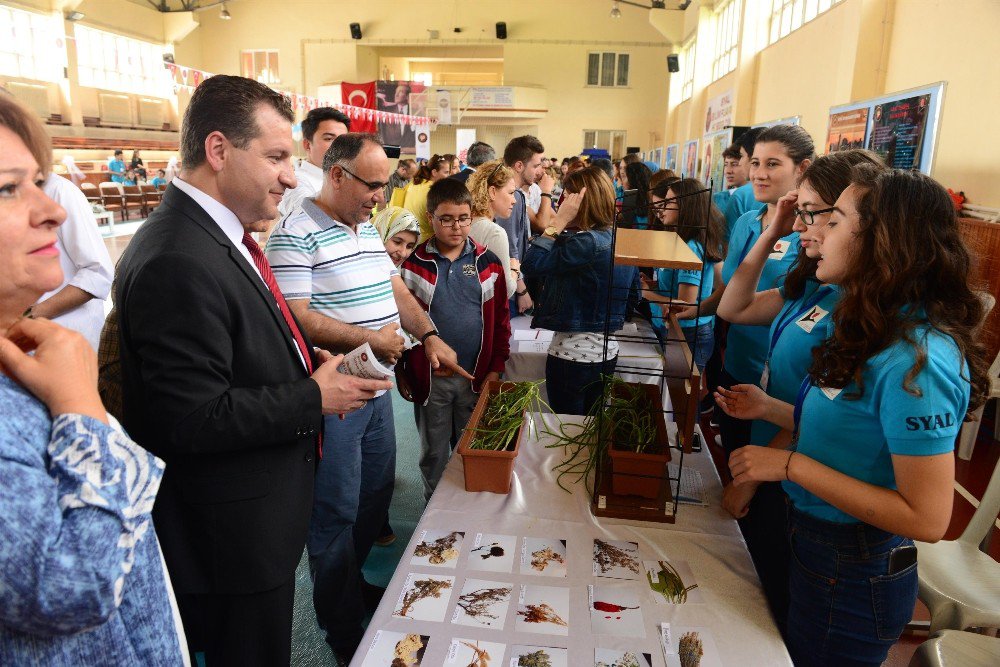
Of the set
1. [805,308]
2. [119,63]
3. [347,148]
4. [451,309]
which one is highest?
[119,63]

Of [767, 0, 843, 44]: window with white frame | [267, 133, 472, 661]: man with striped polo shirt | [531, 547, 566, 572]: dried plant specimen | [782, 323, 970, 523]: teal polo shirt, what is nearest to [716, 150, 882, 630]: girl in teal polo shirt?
[782, 323, 970, 523]: teal polo shirt

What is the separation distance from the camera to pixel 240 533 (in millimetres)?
1229

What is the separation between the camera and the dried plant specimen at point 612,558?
4.33ft

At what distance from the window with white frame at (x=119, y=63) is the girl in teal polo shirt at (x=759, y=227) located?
65.9 feet

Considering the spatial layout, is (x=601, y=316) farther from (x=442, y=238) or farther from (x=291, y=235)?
(x=291, y=235)

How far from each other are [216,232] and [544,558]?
3.19ft

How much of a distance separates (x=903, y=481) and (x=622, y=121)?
822 inches

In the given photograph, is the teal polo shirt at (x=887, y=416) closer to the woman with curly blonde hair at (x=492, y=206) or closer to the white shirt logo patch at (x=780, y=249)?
the white shirt logo patch at (x=780, y=249)

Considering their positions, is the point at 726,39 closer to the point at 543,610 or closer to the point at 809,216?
the point at 809,216

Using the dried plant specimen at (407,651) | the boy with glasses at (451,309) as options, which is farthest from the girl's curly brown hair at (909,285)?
the boy with glasses at (451,309)

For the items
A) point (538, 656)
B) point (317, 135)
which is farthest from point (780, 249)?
point (317, 135)

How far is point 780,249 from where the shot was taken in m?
2.07

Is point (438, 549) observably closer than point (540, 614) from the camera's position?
No

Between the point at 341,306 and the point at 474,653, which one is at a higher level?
the point at 341,306
